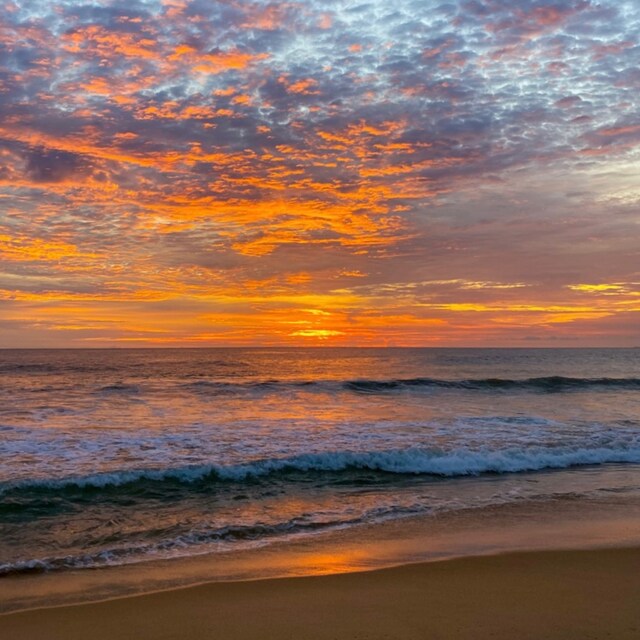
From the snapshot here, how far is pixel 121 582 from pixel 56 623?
1.13 metres

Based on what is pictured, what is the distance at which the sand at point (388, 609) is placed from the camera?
4.69 meters

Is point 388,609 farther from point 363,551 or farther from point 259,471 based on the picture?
point 259,471

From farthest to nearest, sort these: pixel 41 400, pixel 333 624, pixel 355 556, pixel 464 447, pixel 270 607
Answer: pixel 41 400, pixel 464 447, pixel 355 556, pixel 270 607, pixel 333 624

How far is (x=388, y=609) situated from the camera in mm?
5145

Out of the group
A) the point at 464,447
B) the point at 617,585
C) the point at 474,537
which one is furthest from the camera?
the point at 464,447

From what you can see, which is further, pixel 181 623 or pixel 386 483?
pixel 386 483

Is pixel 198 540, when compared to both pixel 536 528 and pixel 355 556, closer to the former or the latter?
pixel 355 556

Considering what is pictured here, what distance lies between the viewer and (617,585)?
570 cm

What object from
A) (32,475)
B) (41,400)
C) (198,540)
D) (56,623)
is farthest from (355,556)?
(41,400)

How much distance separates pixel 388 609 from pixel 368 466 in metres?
7.45

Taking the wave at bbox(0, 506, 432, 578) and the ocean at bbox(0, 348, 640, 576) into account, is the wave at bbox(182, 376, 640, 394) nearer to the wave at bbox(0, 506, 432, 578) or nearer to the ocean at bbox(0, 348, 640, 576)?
the ocean at bbox(0, 348, 640, 576)

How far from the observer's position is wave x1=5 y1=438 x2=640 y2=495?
34.5ft

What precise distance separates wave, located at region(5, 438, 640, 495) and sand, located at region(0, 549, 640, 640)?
17.8 ft

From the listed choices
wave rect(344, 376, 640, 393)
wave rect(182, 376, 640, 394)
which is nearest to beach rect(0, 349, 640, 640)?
wave rect(182, 376, 640, 394)
